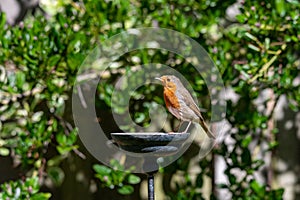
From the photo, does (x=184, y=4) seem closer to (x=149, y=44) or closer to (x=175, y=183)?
(x=149, y=44)

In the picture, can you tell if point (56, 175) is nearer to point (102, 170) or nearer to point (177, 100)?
point (102, 170)

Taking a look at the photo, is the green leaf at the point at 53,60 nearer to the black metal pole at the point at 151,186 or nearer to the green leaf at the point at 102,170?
the green leaf at the point at 102,170

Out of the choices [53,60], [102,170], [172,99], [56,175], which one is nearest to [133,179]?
[102,170]

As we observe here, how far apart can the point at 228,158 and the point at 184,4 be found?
0.67m

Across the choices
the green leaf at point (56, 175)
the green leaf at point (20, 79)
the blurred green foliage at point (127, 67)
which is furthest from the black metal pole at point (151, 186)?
the green leaf at point (56, 175)

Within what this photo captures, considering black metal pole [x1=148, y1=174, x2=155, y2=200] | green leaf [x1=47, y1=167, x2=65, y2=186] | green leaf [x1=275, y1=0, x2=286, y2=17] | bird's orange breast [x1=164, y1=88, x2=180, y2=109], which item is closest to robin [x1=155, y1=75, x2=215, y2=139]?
bird's orange breast [x1=164, y1=88, x2=180, y2=109]

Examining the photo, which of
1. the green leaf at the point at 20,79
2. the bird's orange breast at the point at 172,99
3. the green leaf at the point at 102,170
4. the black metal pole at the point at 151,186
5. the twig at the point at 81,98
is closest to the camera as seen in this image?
the bird's orange breast at the point at 172,99

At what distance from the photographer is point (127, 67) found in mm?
2303

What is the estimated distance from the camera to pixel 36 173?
2.34 m

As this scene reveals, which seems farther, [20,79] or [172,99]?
[20,79]

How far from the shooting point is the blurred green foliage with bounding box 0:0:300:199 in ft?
7.22

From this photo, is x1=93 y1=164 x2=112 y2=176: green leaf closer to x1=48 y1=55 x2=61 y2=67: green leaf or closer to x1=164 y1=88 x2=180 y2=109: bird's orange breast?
x1=48 y1=55 x2=61 y2=67: green leaf

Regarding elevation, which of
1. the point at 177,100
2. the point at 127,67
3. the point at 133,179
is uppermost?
the point at 127,67

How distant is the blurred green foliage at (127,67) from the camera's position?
2.20 meters
